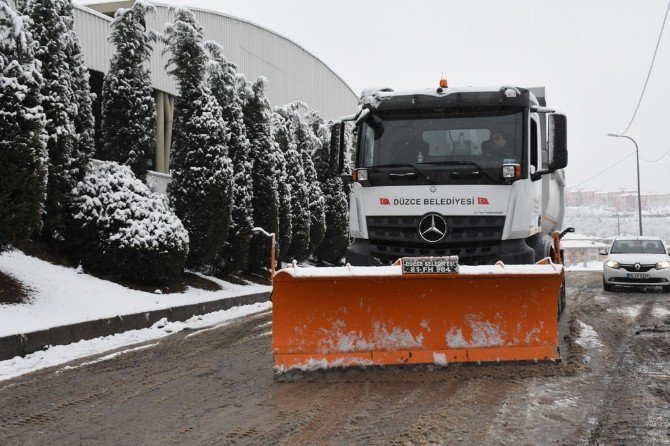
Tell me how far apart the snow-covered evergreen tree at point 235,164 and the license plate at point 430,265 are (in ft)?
38.3

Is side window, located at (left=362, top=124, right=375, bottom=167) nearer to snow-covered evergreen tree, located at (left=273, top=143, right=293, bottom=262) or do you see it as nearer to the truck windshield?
the truck windshield

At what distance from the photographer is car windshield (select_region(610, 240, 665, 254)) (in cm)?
1842

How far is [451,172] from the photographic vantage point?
7379mm

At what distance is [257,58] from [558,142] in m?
28.5

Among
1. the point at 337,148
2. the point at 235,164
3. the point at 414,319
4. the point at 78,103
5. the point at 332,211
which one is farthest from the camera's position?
the point at 332,211

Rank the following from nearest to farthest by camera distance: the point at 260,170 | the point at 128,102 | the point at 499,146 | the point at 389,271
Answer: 1. the point at 389,271
2. the point at 499,146
3. the point at 128,102
4. the point at 260,170

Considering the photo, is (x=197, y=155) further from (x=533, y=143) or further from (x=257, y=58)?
(x=257, y=58)

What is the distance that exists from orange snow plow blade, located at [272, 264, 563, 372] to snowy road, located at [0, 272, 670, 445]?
172mm

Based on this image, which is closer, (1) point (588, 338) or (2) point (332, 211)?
(1) point (588, 338)

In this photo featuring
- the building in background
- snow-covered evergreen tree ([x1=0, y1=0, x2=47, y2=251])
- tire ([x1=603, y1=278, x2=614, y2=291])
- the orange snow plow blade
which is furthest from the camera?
the building in background

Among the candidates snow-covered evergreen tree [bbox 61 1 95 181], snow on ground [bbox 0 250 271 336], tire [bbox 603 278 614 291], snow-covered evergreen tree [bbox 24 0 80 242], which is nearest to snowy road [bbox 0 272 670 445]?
snow on ground [bbox 0 250 271 336]

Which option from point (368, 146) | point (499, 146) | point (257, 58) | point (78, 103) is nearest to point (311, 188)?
point (257, 58)

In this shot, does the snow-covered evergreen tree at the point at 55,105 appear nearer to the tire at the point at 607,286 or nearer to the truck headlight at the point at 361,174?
the truck headlight at the point at 361,174

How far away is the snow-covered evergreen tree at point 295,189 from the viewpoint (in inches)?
918
